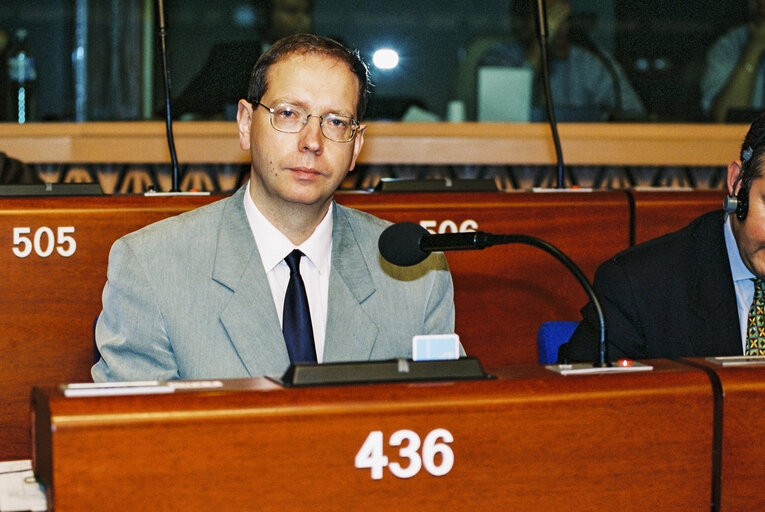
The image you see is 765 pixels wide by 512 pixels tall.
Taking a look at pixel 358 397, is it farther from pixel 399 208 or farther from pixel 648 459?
pixel 399 208

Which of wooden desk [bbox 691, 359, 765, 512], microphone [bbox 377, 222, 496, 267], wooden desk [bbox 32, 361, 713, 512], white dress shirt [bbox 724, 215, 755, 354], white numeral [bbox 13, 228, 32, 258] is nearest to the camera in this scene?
wooden desk [bbox 32, 361, 713, 512]

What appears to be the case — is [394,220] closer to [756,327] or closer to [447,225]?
[447,225]

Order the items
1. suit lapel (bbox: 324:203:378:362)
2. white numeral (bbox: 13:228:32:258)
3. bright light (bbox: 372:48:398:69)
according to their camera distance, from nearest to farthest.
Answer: suit lapel (bbox: 324:203:378:362), white numeral (bbox: 13:228:32:258), bright light (bbox: 372:48:398:69)

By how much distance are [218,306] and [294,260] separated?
199 mm

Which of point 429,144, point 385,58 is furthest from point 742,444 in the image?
point 385,58

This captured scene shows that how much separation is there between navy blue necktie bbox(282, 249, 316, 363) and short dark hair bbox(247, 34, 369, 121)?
0.35 m

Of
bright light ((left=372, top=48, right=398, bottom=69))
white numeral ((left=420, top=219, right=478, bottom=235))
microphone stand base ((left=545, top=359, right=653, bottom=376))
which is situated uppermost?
bright light ((left=372, top=48, right=398, bottom=69))

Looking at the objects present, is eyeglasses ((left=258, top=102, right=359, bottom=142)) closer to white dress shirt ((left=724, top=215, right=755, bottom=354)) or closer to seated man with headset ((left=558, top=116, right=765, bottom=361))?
seated man with headset ((left=558, top=116, right=765, bottom=361))

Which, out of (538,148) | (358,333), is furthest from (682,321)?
(538,148)

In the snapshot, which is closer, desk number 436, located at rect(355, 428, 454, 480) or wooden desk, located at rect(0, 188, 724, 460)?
desk number 436, located at rect(355, 428, 454, 480)

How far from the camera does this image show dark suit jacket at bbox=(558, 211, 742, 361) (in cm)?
182

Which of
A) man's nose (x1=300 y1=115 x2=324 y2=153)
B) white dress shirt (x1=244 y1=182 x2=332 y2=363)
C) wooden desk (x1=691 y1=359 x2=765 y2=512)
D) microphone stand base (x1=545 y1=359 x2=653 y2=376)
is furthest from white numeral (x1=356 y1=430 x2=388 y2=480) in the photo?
man's nose (x1=300 y1=115 x2=324 y2=153)

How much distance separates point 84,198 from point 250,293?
698 millimetres

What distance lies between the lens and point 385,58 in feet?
24.5
